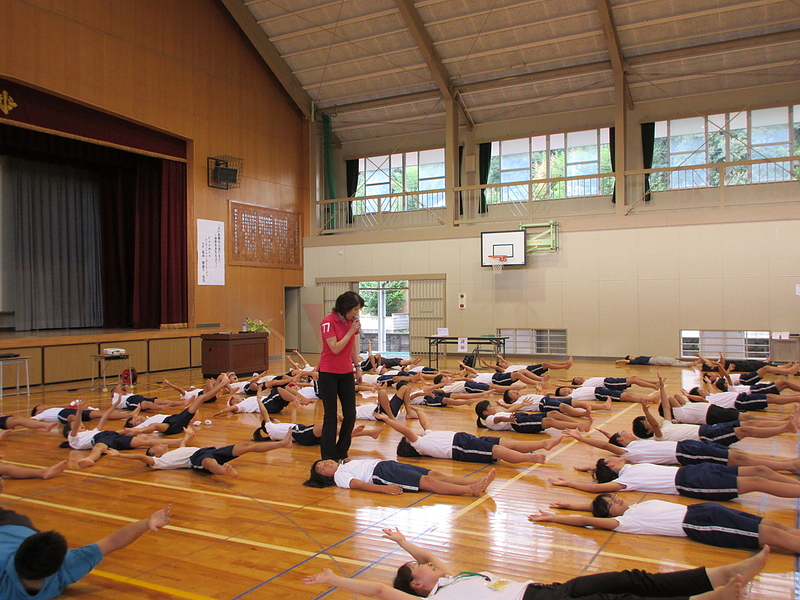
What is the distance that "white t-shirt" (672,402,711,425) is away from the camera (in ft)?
21.2

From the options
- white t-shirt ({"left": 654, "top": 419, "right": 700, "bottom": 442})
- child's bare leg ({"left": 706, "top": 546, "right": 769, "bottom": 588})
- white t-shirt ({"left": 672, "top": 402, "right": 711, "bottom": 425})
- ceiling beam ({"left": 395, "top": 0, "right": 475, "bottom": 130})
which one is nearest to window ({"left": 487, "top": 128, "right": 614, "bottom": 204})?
ceiling beam ({"left": 395, "top": 0, "right": 475, "bottom": 130})

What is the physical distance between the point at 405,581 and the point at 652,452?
294 centimetres

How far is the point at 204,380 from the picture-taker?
40.1ft

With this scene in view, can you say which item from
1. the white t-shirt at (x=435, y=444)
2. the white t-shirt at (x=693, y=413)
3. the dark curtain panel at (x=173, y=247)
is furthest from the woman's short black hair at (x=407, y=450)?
the dark curtain panel at (x=173, y=247)

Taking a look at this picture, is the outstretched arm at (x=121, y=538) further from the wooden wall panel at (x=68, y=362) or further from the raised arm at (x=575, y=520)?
the wooden wall panel at (x=68, y=362)

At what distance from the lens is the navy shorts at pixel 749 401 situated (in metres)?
7.00

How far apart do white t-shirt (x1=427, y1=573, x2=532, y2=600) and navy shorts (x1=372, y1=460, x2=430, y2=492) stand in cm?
179

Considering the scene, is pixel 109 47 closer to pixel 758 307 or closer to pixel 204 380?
pixel 204 380

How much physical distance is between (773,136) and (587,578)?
55.6 feet

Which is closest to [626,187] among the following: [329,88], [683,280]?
[683,280]

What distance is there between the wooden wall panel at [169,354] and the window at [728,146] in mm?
12955

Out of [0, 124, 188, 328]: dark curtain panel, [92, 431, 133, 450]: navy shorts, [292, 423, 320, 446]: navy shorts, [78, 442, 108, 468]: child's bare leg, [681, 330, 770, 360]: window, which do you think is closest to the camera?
[78, 442, 108, 468]: child's bare leg

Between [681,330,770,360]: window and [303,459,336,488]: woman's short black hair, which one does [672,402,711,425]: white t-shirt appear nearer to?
[303,459,336,488]: woman's short black hair

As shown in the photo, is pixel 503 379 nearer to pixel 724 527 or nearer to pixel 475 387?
pixel 475 387
